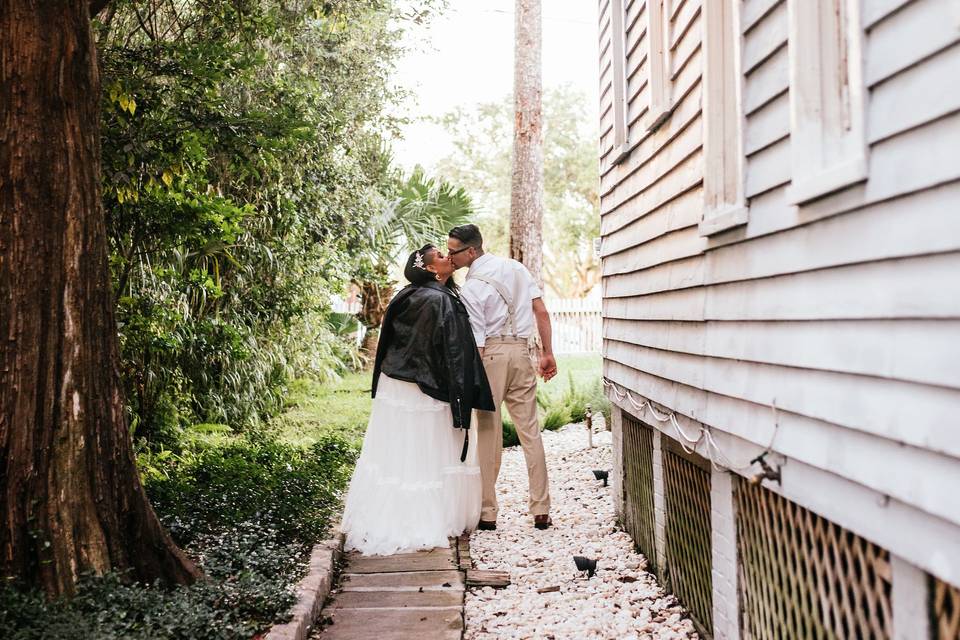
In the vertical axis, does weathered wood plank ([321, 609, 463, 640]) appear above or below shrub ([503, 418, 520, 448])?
below

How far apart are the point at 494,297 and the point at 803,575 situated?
11.5 feet

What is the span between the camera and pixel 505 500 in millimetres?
7539

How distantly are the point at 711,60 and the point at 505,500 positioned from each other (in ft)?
15.4

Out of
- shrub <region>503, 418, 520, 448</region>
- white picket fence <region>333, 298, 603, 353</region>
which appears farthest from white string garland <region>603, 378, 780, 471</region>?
white picket fence <region>333, 298, 603, 353</region>

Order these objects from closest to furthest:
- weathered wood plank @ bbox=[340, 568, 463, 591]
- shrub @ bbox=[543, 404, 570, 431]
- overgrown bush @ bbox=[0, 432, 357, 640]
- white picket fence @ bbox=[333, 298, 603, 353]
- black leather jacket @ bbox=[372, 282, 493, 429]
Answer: overgrown bush @ bbox=[0, 432, 357, 640] < weathered wood plank @ bbox=[340, 568, 463, 591] < black leather jacket @ bbox=[372, 282, 493, 429] < shrub @ bbox=[543, 404, 570, 431] < white picket fence @ bbox=[333, 298, 603, 353]

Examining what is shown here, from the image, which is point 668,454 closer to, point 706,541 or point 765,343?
point 706,541

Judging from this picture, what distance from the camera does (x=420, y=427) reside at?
5773 mm

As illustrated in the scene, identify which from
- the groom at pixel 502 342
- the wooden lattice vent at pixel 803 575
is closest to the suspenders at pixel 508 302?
the groom at pixel 502 342

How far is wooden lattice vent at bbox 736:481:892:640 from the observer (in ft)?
8.21

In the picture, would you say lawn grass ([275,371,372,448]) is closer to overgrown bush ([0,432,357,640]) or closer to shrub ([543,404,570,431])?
overgrown bush ([0,432,357,640])

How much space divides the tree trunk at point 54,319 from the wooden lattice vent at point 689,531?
275 centimetres

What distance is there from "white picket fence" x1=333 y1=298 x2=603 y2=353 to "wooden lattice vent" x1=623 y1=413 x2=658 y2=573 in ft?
69.5

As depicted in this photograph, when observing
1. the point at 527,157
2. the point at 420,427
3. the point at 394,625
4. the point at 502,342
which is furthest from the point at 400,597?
the point at 527,157

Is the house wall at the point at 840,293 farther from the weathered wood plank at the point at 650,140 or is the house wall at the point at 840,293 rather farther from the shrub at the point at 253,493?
the shrub at the point at 253,493
